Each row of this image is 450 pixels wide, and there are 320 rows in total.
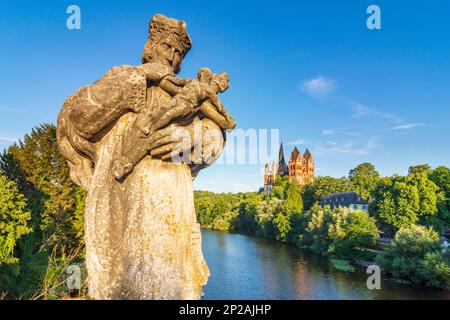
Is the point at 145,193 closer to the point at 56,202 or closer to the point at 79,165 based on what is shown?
the point at 79,165

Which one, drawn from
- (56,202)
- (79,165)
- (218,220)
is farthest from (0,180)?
(218,220)

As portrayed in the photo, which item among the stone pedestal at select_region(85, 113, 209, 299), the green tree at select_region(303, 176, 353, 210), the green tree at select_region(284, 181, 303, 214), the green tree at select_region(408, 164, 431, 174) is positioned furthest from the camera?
the green tree at select_region(303, 176, 353, 210)

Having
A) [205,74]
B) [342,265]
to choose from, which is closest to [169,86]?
[205,74]

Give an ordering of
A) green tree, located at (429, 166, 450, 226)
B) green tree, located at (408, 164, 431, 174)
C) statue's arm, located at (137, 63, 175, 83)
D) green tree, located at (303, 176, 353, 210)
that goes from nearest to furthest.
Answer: statue's arm, located at (137, 63, 175, 83), green tree, located at (429, 166, 450, 226), green tree, located at (408, 164, 431, 174), green tree, located at (303, 176, 353, 210)

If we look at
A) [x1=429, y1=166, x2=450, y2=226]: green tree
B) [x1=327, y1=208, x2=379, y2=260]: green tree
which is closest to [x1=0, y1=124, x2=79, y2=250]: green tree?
[x1=327, y1=208, x2=379, y2=260]: green tree

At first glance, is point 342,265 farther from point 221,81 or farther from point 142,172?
point 142,172

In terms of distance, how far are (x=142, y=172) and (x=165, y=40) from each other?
5.19 ft

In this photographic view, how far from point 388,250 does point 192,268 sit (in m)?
35.0

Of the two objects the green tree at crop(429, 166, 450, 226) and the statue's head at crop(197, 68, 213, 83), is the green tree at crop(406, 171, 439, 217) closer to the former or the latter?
the green tree at crop(429, 166, 450, 226)

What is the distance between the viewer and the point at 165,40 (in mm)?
3656

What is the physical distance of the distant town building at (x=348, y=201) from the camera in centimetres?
6825

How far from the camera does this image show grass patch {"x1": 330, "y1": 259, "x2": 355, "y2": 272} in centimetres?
3459

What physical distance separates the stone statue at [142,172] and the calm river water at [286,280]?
75.0 feet

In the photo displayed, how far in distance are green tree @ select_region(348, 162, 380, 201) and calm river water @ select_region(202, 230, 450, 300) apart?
174ft
